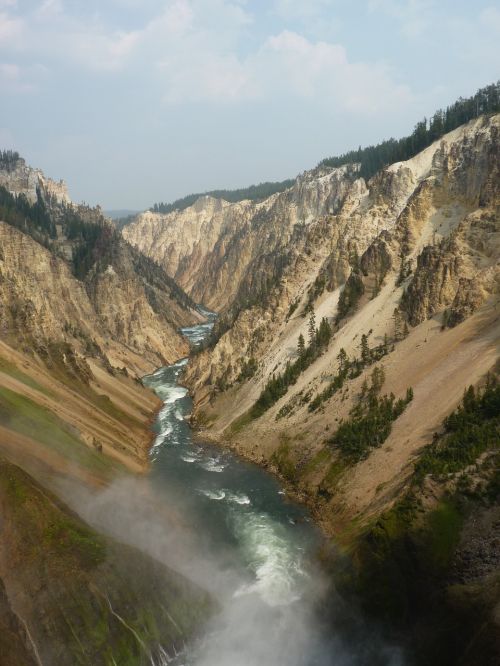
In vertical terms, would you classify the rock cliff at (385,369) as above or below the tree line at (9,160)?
below

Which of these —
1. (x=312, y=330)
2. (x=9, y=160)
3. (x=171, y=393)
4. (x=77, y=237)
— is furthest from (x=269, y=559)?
(x=9, y=160)

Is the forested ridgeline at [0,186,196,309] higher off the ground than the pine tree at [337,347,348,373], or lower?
higher

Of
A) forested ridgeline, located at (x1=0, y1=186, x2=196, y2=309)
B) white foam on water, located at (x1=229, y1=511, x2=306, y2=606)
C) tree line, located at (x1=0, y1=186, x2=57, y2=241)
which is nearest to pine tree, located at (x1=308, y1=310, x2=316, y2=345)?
white foam on water, located at (x1=229, y1=511, x2=306, y2=606)

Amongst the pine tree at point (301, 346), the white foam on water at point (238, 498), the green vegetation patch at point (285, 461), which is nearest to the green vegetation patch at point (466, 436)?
the green vegetation patch at point (285, 461)

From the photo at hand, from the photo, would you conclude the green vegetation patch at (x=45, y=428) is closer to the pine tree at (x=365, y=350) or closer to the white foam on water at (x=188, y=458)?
the white foam on water at (x=188, y=458)

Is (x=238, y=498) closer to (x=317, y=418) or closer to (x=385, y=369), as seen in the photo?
(x=317, y=418)

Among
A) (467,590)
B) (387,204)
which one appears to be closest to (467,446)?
(467,590)

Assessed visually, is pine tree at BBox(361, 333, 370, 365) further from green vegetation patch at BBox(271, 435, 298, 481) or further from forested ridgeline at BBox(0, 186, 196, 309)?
forested ridgeline at BBox(0, 186, 196, 309)

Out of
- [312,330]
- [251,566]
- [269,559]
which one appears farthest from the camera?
[312,330]
